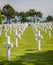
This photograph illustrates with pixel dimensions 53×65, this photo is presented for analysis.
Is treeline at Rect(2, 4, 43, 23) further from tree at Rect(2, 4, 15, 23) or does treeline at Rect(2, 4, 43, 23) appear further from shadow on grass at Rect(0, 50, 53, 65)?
shadow on grass at Rect(0, 50, 53, 65)

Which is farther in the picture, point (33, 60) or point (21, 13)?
point (21, 13)

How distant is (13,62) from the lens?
11.6 m

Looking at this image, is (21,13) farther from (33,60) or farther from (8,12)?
(33,60)

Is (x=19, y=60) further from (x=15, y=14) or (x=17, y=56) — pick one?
(x=15, y=14)

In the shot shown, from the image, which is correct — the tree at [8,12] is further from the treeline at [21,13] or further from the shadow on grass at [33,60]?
the shadow on grass at [33,60]

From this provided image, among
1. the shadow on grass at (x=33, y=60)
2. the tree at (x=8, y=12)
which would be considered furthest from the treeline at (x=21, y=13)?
the shadow on grass at (x=33, y=60)

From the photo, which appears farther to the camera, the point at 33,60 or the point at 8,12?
the point at 8,12

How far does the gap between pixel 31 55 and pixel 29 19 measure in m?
101

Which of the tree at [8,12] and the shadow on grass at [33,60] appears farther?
the tree at [8,12]

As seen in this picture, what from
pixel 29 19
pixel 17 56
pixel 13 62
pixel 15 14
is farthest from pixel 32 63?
pixel 29 19

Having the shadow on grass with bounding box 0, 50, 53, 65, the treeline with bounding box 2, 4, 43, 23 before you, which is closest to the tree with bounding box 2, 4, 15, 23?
the treeline with bounding box 2, 4, 43, 23

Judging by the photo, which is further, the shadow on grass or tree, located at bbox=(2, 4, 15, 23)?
tree, located at bbox=(2, 4, 15, 23)

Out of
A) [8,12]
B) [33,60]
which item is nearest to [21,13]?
[8,12]

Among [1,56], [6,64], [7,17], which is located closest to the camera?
[6,64]
